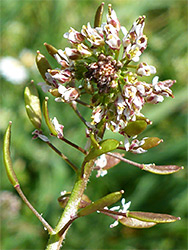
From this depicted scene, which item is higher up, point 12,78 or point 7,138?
point 12,78

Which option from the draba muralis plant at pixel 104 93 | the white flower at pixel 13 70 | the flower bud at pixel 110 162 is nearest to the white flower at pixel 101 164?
the flower bud at pixel 110 162

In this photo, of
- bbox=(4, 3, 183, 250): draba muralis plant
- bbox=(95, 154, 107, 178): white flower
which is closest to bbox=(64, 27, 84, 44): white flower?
bbox=(4, 3, 183, 250): draba muralis plant

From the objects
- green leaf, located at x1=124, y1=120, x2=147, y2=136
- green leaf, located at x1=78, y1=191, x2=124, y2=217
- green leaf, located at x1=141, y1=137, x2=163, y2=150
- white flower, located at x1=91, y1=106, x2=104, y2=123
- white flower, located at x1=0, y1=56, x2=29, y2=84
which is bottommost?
green leaf, located at x1=78, y1=191, x2=124, y2=217

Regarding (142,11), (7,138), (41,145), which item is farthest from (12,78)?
(7,138)

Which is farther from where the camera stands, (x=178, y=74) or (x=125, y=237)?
(x=178, y=74)

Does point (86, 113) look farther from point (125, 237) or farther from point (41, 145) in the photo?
point (125, 237)

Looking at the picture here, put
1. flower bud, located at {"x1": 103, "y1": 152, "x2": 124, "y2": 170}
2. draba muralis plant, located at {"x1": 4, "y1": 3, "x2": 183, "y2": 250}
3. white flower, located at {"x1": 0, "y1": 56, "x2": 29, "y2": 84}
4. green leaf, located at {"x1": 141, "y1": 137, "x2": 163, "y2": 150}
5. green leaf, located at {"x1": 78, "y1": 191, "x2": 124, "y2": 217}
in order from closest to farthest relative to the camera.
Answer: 1. green leaf, located at {"x1": 78, "y1": 191, "x2": 124, "y2": 217}
2. draba muralis plant, located at {"x1": 4, "y1": 3, "x2": 183, "y2": 250}
3. green leaf, located at {"x1": 141, "y1": 137, "x2": 163, "y2": 150}
4. flower bud, located at {"x1": 103, "y1": 152, "x2": 124, "y2": 170}
5. white flower, located at {"x1": 0, "y1": 56, "x2": 29, "y2": 84}

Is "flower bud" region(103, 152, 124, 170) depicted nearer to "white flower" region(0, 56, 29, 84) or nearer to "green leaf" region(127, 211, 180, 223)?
"green leaf" region(127, 211, 180, 223)
